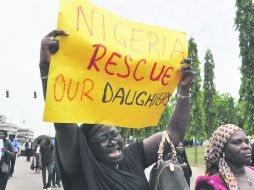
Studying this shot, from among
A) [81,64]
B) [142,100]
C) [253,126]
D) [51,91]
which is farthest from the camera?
[253,126]

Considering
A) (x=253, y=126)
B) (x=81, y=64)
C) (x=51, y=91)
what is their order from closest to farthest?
(x=51, y=91) < (x=81, y=64) < (x=253, y=126)

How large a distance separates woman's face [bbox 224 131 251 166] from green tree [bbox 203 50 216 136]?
53.5 m

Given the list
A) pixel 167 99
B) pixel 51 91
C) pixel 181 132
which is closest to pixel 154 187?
pixel 181 132

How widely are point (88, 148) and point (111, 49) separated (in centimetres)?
65

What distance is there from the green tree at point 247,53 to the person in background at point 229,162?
26.6m

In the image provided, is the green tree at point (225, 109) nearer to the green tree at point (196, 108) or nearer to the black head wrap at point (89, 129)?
the green tree at point (196, 108)

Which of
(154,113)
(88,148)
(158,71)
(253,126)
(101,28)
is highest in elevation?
(101,28)

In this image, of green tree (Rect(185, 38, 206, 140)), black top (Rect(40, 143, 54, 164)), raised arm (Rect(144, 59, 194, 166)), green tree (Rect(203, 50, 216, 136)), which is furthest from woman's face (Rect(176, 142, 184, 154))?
green tree (Rect(203, 50, 216, 136))

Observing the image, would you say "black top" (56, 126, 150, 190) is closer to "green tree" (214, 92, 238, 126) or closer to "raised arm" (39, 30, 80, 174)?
"raised arm" (39, 30, 80, 174)

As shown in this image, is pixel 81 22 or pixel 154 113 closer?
pixel 81 22

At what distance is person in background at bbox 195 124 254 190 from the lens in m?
3.71

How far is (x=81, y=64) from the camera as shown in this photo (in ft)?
9.02

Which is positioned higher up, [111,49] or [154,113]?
[111,49]

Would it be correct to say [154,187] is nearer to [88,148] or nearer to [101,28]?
[88,148]
